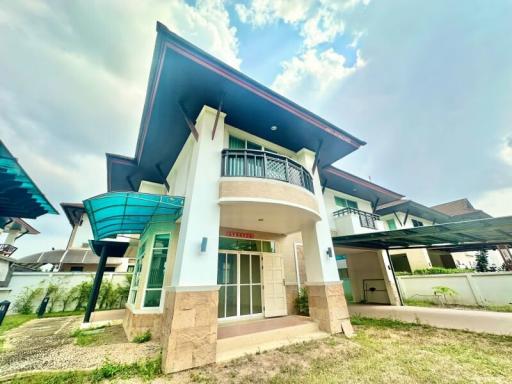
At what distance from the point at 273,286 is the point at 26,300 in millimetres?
15140

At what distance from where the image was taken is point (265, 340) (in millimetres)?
5355

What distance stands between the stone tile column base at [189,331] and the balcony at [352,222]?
7.98 metres

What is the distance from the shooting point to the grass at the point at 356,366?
3.55 meters

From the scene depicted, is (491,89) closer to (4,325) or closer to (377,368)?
(377,368)

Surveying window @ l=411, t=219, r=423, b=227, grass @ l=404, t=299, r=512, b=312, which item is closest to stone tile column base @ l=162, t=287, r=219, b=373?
grass @ l=404, t=299, r=512, b=312

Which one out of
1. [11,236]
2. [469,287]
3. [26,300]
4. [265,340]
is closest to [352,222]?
[265,340]

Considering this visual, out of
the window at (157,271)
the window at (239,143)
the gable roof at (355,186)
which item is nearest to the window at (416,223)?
the gable roof at (355,186)

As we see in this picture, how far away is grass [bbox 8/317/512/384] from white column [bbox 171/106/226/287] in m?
1.70

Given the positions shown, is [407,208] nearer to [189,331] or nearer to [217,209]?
[217,209]

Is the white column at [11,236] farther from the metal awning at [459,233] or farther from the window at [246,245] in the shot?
the metal awning at [459,233]

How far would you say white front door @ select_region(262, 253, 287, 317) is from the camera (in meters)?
7.75

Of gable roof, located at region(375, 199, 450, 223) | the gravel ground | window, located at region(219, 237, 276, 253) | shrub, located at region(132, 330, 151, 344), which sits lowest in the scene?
the gravel ground

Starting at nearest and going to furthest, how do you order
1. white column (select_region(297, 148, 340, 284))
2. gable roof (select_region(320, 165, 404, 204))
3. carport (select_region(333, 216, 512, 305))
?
carport (select_region(333, 216, 512, 305))
white column (select_region(297, 148, 340, 284))
gable roof (select_region(320, 165, 404, 204))

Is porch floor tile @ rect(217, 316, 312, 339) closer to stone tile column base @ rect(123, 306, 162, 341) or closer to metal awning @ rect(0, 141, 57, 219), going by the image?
stone tile column base @ rect(123, 306, 162, 341)
